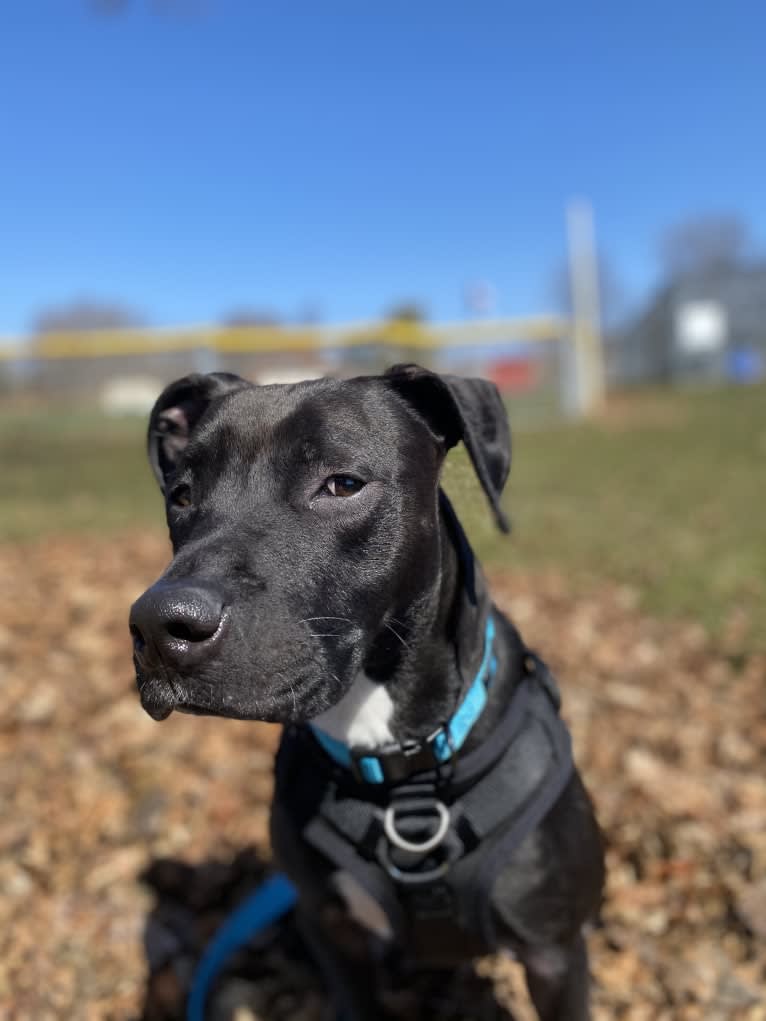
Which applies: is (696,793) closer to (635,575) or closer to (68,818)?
(68,818)

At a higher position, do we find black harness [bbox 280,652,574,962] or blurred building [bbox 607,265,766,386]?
black harness [bbox 280,652,574,962]

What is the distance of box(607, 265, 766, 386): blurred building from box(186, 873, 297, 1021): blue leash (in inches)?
1221

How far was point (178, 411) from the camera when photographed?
8.78 feet

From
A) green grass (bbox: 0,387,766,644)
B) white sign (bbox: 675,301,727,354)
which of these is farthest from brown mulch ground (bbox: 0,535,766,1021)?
white sign (bbox: 675,301,727,354)

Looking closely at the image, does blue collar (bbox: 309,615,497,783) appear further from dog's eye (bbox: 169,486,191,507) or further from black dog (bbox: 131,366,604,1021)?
dog's eye (bbox: 169,486,191,507)

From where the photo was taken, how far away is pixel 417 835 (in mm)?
2273

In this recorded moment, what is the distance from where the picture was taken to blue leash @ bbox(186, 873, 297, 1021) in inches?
114

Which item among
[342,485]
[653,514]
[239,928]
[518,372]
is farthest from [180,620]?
[518,372]

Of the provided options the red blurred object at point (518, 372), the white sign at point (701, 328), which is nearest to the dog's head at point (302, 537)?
the red blurred object at point (518, 372)

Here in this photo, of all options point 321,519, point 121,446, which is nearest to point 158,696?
point 321,519

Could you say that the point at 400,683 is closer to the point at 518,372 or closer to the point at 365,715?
the point at 365,715

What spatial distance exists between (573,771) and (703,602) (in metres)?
4.43

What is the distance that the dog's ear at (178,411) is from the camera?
2529 millimetres

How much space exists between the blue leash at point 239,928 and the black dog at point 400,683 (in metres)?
0.50
